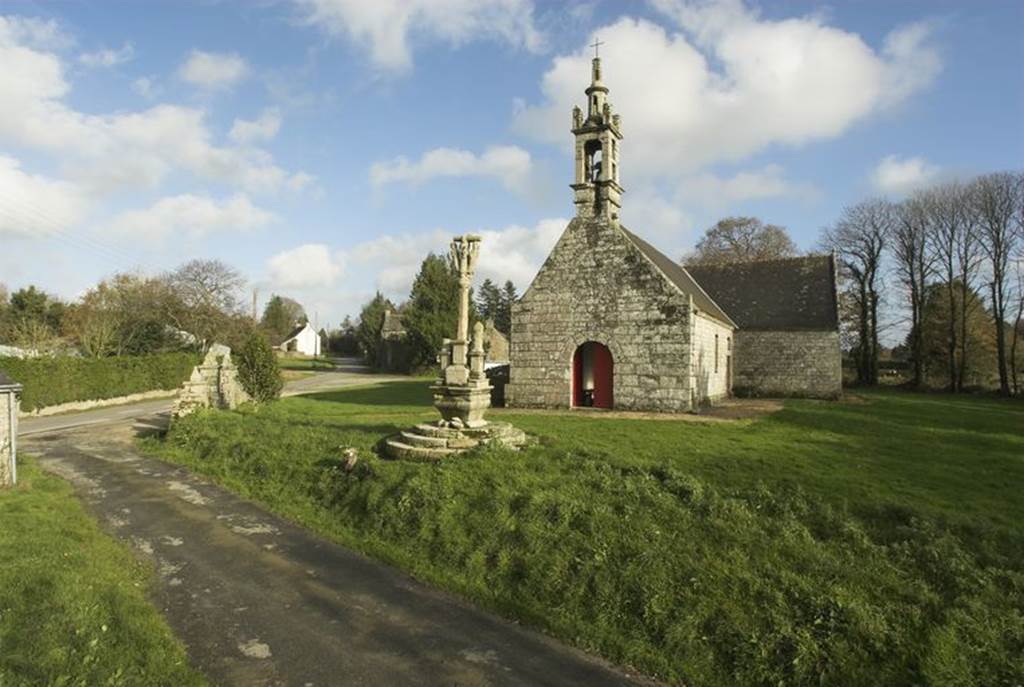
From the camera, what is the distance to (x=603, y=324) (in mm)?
20359

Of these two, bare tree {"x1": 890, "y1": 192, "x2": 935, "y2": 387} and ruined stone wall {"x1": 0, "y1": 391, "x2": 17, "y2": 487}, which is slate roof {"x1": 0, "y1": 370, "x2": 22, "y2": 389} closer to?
ruined stone wall {"x1": 0, "y1": 391, "x2": 17, "y2": 487}

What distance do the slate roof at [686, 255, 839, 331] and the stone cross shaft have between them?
20.0 metres

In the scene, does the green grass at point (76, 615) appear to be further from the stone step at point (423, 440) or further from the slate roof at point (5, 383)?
the stone step at point (423, 440)

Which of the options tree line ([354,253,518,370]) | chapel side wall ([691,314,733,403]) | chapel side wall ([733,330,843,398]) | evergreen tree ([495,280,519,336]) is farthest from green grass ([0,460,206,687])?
evergreen tree ([495,280,519,336])

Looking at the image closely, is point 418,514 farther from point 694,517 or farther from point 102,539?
point 102,539

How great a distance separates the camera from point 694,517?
7.91 meters

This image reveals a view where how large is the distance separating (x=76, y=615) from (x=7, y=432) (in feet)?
26.2

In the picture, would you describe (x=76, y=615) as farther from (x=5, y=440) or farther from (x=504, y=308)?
(x=504, y=308)

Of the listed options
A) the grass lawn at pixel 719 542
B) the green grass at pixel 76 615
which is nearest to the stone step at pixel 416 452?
the grass lawn at pixel 719 542

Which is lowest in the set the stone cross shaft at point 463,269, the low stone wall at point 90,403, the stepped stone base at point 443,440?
the low stone wall at point 90,403

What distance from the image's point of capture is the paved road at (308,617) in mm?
5363

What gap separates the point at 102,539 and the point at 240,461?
4.83 m

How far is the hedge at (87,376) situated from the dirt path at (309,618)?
18017 millimetres

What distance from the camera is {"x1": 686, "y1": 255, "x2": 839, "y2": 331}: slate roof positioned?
90.5ft
